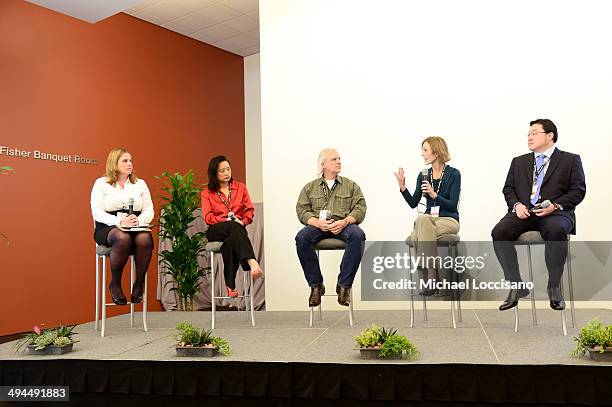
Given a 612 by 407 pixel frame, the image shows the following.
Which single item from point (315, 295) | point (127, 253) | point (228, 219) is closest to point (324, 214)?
point (315, 295)

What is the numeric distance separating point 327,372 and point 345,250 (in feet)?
4.14

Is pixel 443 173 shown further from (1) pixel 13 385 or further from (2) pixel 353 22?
(1) pixel 13 385

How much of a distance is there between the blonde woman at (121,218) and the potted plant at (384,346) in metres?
1.63

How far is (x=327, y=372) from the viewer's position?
248cm

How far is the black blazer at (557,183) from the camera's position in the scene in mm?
3273

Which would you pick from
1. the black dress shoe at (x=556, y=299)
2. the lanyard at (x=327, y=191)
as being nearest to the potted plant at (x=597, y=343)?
the black dress shoe at (x=556, y=299)

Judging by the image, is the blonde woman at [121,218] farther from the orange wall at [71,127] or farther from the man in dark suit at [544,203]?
the man in dark suit at [544,203]

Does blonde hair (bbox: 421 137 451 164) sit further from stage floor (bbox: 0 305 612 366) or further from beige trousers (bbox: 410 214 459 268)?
stage floor (bbox: 0 305 612 366)

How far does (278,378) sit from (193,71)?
18.4ft

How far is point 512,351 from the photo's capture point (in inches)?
103

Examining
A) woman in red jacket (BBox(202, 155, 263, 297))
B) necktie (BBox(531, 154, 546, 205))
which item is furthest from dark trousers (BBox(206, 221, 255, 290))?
necktie (BBox(531, 154, 546, 205))

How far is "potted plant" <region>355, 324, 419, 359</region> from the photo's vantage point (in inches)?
98.1

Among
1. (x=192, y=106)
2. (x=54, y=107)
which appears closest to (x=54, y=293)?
(x=54, y=107)

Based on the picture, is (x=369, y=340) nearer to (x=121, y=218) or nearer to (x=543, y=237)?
(x=543, y=237)
